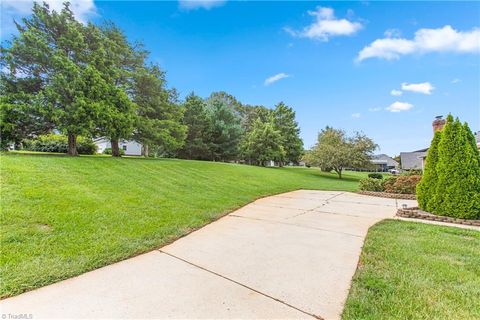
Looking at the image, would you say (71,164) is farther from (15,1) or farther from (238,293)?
(238,293)

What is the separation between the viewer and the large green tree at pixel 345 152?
2011 centimetres

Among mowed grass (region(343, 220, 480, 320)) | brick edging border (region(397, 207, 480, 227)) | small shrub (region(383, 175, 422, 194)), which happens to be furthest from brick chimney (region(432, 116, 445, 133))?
mowed grass (region(343, 220, 480, 320))

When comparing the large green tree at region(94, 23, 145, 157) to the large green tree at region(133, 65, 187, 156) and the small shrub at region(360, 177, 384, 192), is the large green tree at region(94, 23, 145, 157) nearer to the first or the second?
the large green tree at region(133, 65, 187, 156)

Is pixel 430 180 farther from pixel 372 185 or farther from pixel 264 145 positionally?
pixel 264 145

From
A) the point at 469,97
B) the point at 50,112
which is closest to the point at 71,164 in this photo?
the point at 50,112

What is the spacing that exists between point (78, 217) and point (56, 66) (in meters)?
9.74

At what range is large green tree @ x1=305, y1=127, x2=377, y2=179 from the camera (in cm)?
2011

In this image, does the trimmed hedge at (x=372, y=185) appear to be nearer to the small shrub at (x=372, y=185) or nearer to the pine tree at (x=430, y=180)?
the small shrub at (x=372, y=185)

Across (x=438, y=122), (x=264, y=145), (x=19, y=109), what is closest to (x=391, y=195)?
(x=438, y=122)

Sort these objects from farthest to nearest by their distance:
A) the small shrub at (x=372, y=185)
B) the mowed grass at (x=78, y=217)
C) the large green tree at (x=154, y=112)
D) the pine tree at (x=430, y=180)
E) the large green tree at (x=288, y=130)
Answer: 1. the large green tree at (x=288, y=130)
2. the large green tree at (x=154, y=112)
3. the small shrub at (x=372, y=185)
4. the pine tree at (x=430, y=180)
5. the mowed grass at (x=78, y=217)

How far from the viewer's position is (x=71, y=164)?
335 inches

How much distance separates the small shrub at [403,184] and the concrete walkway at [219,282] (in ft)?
25.7

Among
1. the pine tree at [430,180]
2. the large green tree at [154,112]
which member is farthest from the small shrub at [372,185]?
the large green tree at [154,112]

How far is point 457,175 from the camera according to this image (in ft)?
18.9
